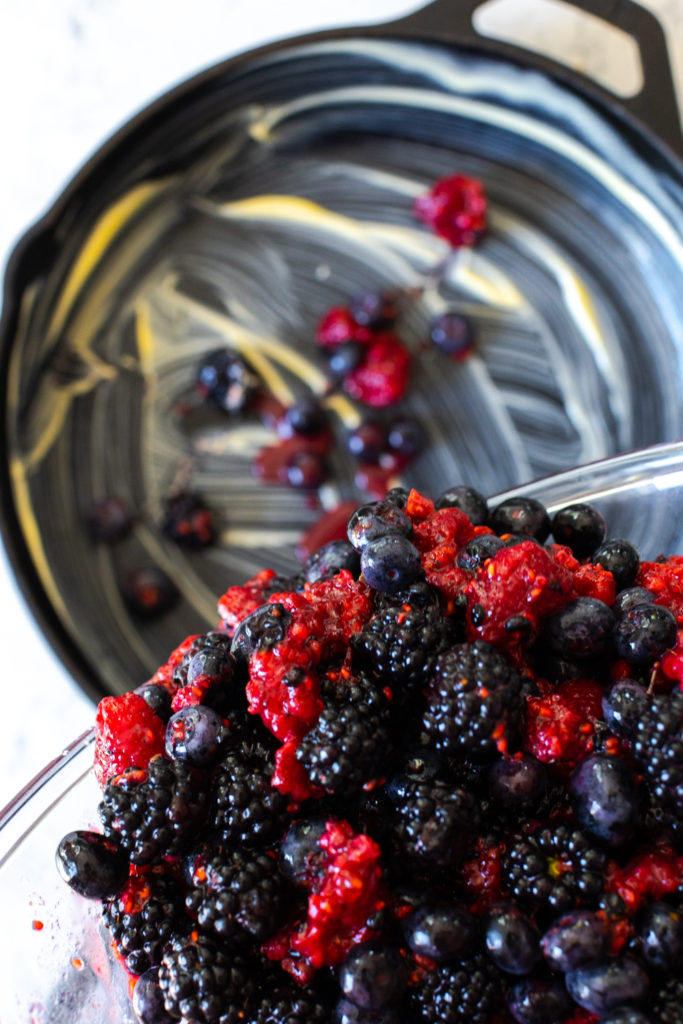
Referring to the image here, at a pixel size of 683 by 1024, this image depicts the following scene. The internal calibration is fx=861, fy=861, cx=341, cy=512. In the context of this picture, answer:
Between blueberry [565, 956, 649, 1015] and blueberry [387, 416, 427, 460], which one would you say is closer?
blueberry [565, 956, 649, 1015]

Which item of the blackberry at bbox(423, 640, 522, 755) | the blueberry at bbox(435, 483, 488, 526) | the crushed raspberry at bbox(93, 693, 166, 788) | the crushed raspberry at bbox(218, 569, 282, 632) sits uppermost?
the crushed raspberry at bbox(218, 569, 282, 632)

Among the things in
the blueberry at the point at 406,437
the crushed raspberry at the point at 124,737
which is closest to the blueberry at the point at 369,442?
the blueberry at the point at 406,437

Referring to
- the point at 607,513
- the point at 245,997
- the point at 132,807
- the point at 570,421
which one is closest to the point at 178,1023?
the point at 245,997

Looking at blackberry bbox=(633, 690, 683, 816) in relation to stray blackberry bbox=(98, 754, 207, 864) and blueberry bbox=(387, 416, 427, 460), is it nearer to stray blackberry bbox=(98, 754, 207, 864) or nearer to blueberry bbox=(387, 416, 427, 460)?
stray blackberry bbox=(98, 754, 207, 864)

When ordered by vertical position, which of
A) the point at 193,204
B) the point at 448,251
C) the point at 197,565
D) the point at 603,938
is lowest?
the point at 603,938

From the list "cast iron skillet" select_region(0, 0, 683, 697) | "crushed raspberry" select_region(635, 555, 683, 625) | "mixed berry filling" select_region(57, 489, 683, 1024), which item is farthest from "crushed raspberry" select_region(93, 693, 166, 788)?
"cast iron skillet" select_region(0, 0, 683, 697)

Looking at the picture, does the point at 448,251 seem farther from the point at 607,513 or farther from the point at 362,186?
the point at 607,513

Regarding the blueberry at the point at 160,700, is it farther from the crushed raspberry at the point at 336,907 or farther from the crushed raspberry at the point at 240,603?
the crushed raspberry at the point at 336,907
